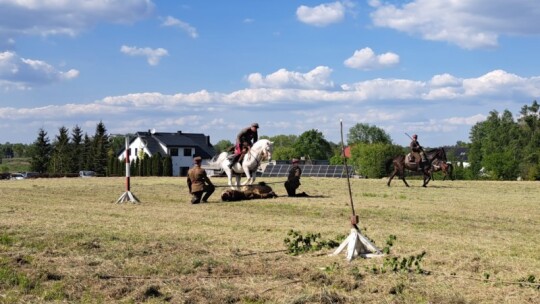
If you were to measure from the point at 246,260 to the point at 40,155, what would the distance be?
8543 cm

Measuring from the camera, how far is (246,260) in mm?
9594

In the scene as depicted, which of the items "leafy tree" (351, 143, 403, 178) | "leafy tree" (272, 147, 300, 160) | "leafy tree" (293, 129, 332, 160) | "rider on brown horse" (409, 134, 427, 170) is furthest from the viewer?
"leafy tree" (272, 147, 300, 160)

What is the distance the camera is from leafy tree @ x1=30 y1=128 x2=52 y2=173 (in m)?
88.6

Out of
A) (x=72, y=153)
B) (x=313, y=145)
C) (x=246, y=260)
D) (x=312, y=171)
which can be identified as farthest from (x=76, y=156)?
(x=246, y=260)

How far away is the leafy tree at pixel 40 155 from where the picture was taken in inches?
3487

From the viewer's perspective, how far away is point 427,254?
10.2m

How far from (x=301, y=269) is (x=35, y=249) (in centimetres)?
439

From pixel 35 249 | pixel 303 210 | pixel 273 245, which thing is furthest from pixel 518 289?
pixel 303 210

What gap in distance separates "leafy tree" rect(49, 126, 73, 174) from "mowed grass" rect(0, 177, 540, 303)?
70.0 m

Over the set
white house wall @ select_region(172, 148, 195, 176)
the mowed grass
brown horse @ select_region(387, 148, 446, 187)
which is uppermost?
white house wall @ select_region(172, 148, 195, 176)

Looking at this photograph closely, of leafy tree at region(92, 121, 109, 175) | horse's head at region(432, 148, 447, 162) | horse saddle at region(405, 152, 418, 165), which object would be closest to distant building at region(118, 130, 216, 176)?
leafy tree at region(92, 121, 109, 175)

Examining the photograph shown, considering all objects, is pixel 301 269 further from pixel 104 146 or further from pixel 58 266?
pixel 104 146

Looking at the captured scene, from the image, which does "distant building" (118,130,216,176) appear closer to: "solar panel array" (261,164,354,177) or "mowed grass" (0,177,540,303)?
"solar panel array" (261,164,354,177)

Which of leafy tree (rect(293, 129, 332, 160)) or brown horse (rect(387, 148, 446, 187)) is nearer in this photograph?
brown horse (rect(387, 148, 446, 187))
